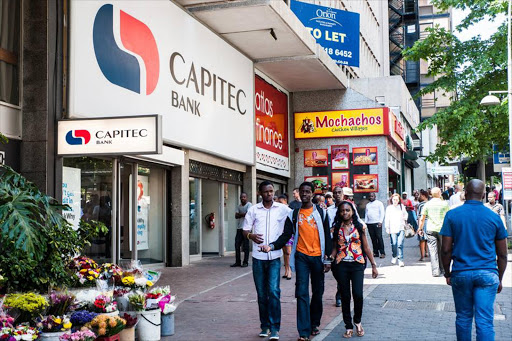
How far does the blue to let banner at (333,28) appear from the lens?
23641mm

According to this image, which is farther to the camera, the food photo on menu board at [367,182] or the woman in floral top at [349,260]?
the food photo on menu board at [367,182]

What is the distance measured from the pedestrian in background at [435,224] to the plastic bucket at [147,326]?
735 cm

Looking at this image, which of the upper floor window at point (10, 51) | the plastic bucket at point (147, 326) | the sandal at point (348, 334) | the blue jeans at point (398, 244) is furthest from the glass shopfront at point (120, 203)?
the sandal at point (348, 334)

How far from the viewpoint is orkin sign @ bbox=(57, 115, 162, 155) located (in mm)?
9516

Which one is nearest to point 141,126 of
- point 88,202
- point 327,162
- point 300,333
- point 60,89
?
point 60,89

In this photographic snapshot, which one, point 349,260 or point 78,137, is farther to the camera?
point 78,137

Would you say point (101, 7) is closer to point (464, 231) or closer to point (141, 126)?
point (141, 126)

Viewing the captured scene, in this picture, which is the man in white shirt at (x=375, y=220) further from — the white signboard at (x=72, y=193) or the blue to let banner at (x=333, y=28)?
the blue to let banner at (x=333, y=28)

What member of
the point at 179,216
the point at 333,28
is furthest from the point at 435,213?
the point at 333,28

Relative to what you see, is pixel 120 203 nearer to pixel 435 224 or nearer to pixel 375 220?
pixel 435 224

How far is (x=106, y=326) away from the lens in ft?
22.1

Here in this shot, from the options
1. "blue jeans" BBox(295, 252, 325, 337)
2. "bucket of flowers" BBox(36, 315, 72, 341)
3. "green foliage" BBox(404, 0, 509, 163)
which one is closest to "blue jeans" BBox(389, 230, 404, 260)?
"green foliage" BBox(404, 0, 509, 163)

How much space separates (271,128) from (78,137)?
13.8 meters

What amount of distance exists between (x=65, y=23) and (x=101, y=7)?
1.28 meters
